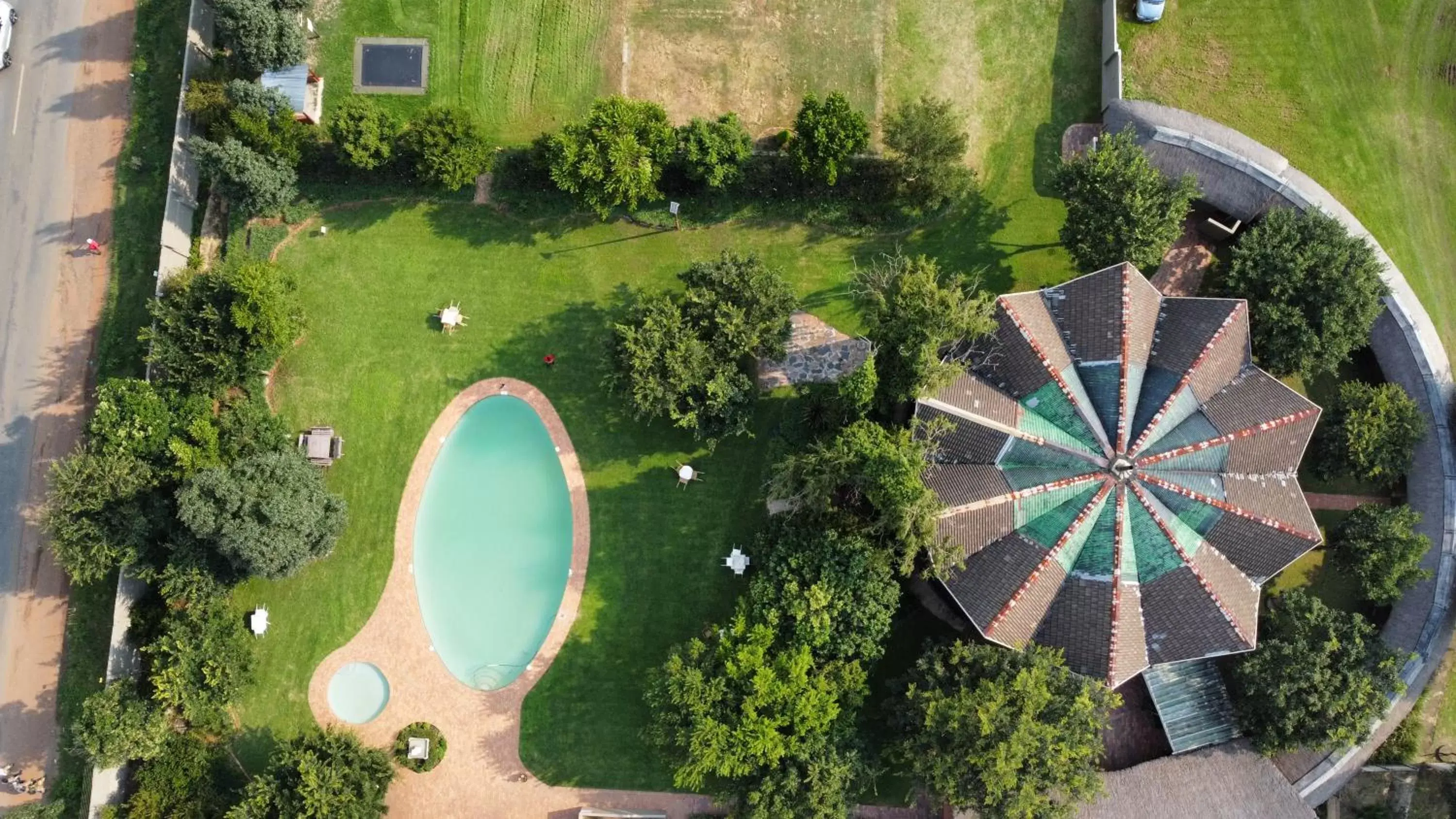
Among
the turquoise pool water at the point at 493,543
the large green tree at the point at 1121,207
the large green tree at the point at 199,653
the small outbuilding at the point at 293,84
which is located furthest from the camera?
the small outbuilding at the point at 293,84

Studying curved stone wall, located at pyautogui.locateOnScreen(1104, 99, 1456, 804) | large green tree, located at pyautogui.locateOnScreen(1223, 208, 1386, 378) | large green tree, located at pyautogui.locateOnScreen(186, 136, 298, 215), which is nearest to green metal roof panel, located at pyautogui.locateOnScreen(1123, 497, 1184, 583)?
large green tree, located at pyautogui.locateOnScreen(1223, 208, 1386, 378)

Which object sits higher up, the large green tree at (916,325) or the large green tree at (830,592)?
the large green tree at (916,325)

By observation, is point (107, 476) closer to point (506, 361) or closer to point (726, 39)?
point (506, 361)

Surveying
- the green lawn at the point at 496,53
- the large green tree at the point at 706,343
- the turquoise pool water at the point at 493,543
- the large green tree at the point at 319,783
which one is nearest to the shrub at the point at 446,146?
the green lawn at the point at 496,53

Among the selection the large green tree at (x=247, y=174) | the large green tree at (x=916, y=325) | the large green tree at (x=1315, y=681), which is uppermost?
the large green tree at (x=247, y=174)

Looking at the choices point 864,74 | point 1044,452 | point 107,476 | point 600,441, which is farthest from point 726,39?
point 107,476

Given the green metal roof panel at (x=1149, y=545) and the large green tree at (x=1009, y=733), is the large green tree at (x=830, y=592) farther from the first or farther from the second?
the green metal roof panel at (x=1149, y=545)

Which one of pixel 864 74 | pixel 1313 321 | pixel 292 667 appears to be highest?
pixel 864 74
